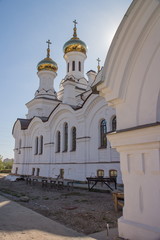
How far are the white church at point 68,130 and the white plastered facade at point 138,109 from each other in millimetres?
1077

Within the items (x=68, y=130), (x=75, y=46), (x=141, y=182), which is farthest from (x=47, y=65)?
(x=141, y=182)

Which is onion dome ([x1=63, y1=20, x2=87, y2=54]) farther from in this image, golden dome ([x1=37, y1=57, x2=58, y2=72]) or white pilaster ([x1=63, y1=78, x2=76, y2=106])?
white pilaster ([x1=63, y1=78, x2=76, y2=106])

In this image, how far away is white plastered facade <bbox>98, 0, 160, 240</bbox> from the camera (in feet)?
12.0

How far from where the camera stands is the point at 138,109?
4066 mm

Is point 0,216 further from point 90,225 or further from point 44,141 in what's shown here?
point 44,141

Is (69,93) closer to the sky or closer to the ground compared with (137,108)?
closer to the sky

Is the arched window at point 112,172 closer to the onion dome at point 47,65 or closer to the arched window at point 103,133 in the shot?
the arched window at point 103,133

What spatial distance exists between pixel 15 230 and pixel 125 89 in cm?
414

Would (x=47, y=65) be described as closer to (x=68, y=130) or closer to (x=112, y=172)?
(x=68, y=130)

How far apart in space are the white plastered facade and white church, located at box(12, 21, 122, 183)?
1.08 meters

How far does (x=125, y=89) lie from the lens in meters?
4.38

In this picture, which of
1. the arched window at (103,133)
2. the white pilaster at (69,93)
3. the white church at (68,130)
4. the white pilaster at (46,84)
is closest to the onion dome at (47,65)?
the white church at (68,130)

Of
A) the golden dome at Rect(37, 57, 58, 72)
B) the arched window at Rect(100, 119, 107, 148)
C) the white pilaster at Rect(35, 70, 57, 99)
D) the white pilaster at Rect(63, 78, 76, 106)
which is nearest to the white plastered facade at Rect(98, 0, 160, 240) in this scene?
the arched window at Rect(100, 119, 107, 148)

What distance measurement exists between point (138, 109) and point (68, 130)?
595 inches
